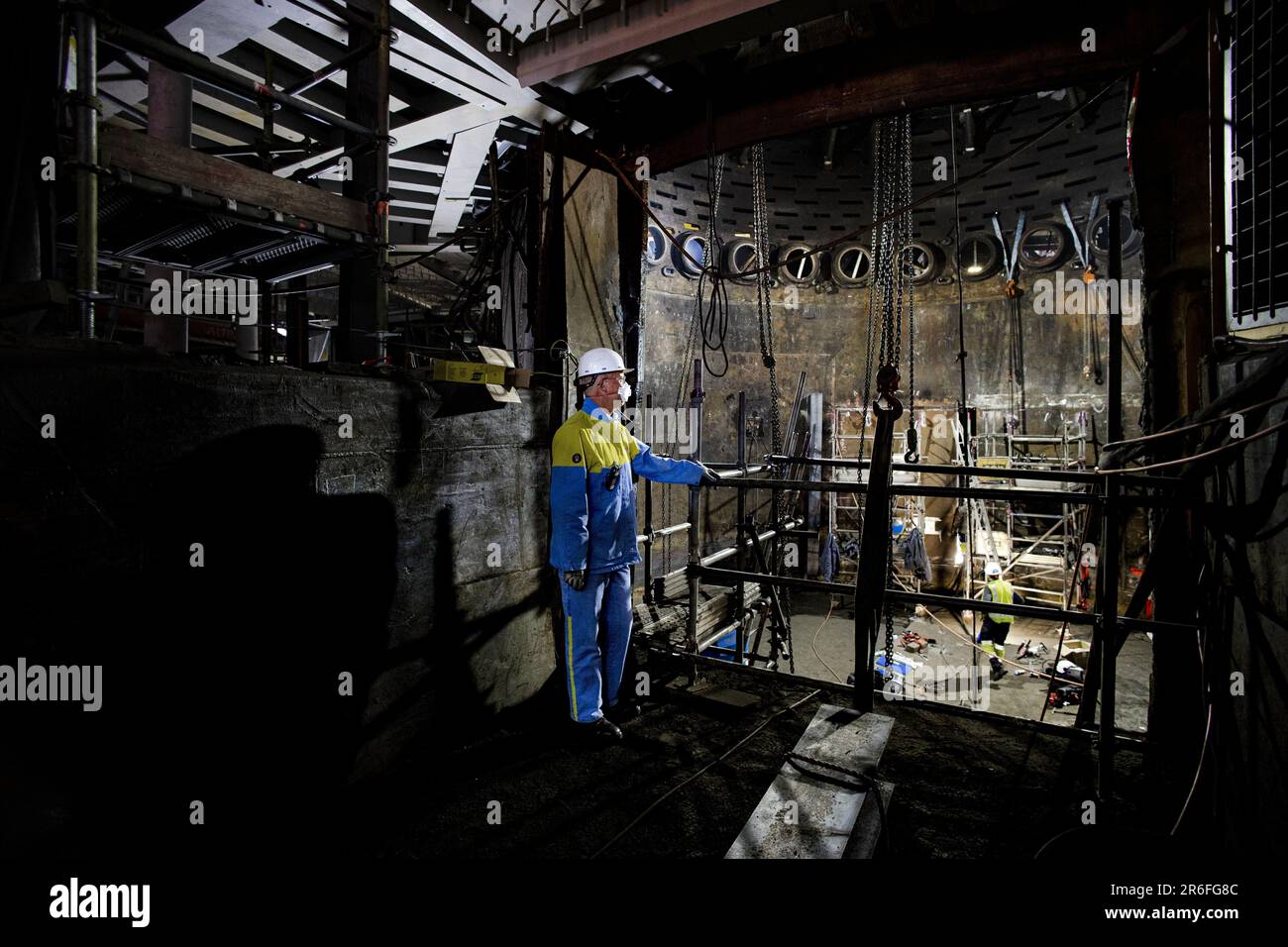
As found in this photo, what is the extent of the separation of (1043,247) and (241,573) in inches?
620

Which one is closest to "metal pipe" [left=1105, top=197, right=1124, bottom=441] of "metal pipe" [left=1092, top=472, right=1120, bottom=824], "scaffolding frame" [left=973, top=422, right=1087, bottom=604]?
Answer: "metal pipe" [left=1092, top=472, right=1120, bottom=824]

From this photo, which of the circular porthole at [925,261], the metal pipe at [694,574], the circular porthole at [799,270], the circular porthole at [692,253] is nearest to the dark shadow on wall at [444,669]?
the metal pipe at [694,574]

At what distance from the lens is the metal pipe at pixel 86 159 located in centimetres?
267

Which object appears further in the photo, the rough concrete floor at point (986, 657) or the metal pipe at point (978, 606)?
the rough concrete floor at point (986, 657)

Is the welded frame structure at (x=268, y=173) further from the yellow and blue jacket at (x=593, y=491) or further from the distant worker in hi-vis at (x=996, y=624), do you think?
the distant worker in hi-vis at (x=996, y=624)

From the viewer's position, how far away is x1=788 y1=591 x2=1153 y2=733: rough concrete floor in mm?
9352

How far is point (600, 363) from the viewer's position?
4129 millimetres

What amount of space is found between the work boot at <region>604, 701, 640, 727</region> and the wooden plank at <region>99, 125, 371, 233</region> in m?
3.89

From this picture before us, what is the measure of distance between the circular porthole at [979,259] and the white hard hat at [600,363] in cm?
1243

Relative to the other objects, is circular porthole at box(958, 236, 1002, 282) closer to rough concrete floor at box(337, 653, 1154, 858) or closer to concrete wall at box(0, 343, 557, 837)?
rough concrete floor at box(337, 653, 1154, 858)

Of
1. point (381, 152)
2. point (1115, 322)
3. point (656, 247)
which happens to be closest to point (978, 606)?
point (1115, 322)

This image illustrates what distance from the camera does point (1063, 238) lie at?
12.5 m
